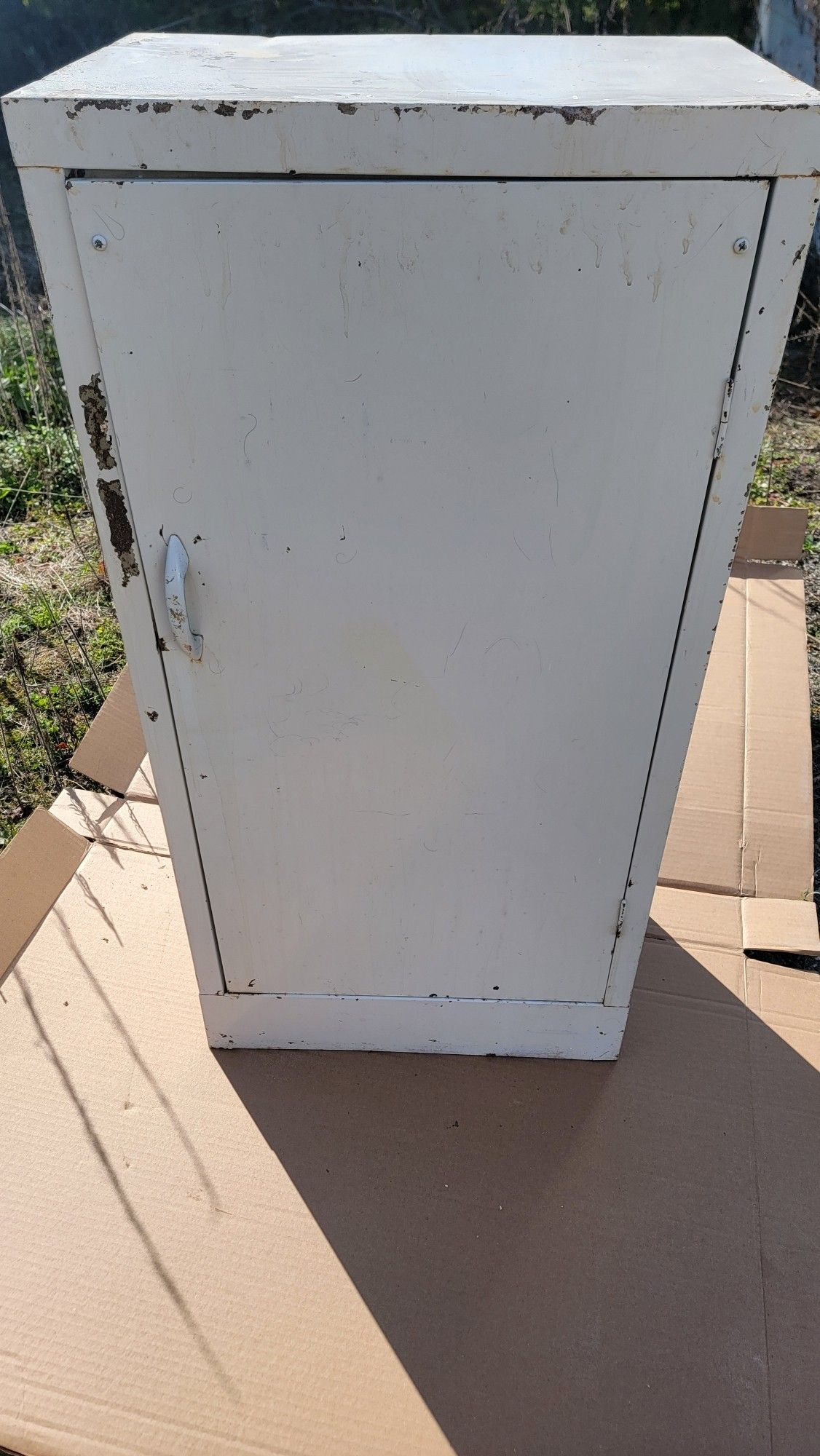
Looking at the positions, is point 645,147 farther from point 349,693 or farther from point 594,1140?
point 594,1140

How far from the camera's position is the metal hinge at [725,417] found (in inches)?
34.1

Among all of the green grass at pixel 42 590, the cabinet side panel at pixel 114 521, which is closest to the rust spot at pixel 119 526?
the cabinet side panel at pixel 114 521

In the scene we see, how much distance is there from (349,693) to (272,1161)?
0.76m

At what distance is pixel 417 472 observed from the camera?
917 millimetres

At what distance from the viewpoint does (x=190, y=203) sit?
2.56 feet

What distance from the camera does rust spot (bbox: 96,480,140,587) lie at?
936mm

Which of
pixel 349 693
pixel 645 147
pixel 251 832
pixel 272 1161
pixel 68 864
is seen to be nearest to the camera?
pixel 645 147

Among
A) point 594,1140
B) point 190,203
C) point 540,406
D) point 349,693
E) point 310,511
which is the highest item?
point 190,203

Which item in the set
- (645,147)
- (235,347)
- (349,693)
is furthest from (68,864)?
(645,147)

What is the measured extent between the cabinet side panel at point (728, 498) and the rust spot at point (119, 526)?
606 millimetres

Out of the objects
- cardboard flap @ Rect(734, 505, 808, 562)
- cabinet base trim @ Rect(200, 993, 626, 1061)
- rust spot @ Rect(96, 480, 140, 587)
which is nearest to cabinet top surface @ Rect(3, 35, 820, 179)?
rust spot @ Rect(96, 480, 140, 587)

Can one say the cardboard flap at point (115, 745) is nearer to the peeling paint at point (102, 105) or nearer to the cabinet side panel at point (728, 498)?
the cabinet side panel at point (728, 498)

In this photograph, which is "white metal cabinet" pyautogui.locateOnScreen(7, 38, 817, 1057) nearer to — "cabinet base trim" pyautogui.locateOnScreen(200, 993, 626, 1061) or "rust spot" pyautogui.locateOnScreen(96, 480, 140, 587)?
"rust spot" pyautogui.locateOnScreen(96, 480, 140, 587)

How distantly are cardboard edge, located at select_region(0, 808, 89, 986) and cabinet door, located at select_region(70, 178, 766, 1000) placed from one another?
533 millimetres
